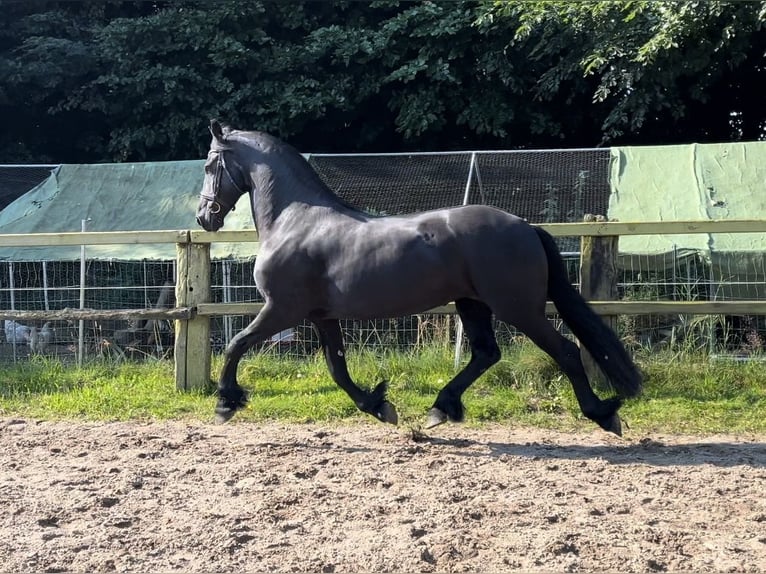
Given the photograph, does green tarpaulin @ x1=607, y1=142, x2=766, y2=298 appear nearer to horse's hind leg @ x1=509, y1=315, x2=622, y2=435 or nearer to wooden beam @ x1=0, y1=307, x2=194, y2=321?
horse's hind leg @ x1=509, y1=315, x2=622, y2=435

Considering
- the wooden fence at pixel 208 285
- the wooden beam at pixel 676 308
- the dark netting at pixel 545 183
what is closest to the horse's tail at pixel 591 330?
the wooden beam at pixel 676 308

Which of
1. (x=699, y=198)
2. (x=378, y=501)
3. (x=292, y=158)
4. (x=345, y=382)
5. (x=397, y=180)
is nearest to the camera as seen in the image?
(x=378, y=501)

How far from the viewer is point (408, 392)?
20.5 feet

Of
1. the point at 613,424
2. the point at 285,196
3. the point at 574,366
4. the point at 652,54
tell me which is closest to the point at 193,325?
the point at 285,196

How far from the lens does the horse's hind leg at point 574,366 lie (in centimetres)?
487

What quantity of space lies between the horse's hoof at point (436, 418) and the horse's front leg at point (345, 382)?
26 cm

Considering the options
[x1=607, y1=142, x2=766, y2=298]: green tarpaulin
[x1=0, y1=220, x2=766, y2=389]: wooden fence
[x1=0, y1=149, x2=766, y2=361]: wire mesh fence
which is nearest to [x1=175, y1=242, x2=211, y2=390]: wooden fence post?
[x1=0, y1=220, x2=766, y2=389]: wooden fence

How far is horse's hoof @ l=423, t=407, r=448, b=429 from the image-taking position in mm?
5102

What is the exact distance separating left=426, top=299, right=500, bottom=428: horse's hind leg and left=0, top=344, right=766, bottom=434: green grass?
1.33 ft

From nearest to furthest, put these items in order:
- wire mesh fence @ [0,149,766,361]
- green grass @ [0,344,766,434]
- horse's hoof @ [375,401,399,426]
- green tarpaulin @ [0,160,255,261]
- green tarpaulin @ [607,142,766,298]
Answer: horse's hoof @ [375,401,399,426], green grass @ [0,344,766,434], wire mesh fence @ [0,149,766,361], green tarpaulin @ [607,142,766,298], green tarpaulin @ [0,160,255,261]

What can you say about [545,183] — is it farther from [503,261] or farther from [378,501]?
[378,501]

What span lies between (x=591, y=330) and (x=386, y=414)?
149 cm

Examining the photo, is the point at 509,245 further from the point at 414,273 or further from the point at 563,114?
the point at 563,114

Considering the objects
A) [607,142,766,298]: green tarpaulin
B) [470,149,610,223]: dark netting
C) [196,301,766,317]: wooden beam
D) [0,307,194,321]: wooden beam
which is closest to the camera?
[196,301,766,317]: wooden beam
